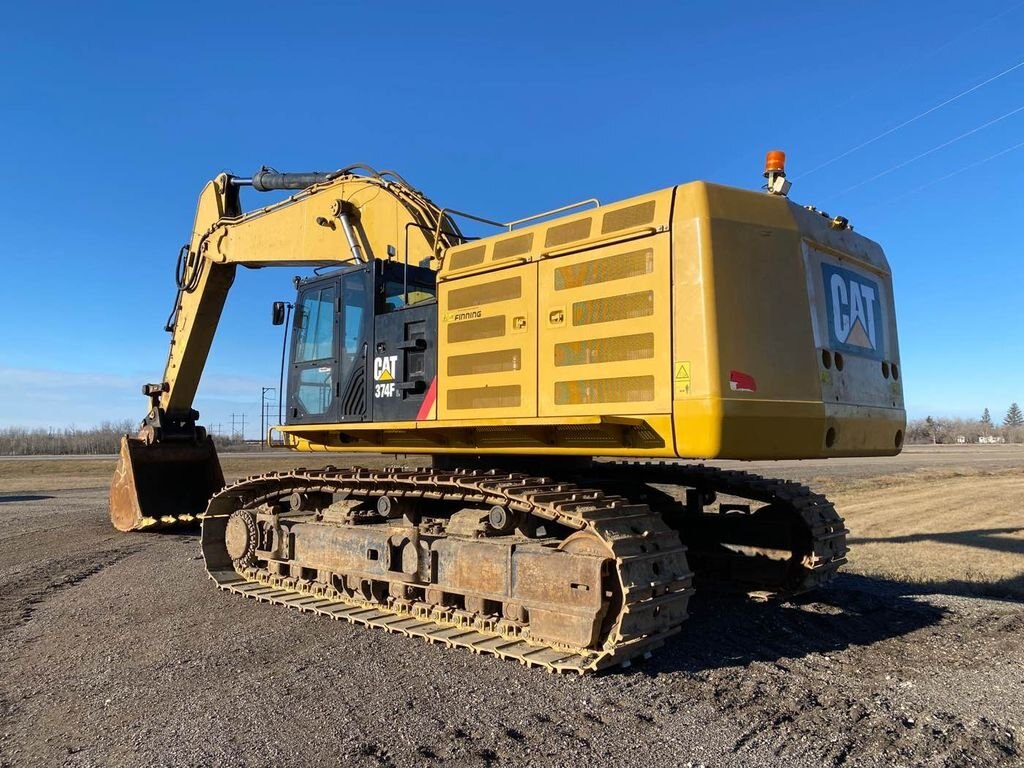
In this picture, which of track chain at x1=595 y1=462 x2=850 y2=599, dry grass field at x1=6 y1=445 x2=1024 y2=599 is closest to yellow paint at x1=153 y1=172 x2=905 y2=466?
track chain at x1=595 y1=462 x2=850 y2=599

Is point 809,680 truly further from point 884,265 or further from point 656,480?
point 884,265

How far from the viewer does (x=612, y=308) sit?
6.00 meters

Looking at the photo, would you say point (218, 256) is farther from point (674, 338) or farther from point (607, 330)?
point (674, 338)

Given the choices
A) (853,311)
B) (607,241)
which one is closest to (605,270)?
(607,241)

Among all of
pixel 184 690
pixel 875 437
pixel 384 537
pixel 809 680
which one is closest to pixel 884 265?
pixel 875 437

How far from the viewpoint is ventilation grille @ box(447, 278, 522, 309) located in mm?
6734

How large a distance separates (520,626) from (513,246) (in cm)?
335

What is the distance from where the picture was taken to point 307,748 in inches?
170

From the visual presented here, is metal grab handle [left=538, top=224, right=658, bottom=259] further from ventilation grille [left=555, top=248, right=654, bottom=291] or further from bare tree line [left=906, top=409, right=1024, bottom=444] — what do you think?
bare tree line [left=906, top=409, right=1024, bottom=444]

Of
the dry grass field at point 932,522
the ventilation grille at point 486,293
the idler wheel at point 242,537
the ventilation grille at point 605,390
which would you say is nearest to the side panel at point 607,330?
the ventilation grille at point 605,390

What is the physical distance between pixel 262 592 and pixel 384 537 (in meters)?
1.93

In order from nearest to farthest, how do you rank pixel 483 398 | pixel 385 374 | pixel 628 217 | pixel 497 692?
pixel 497 692
pixel 628 217
pixel 483 398
pixel 385 374

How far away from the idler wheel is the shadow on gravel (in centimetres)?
500

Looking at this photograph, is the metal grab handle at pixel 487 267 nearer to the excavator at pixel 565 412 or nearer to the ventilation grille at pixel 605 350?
the excavator at pixel 565 412
